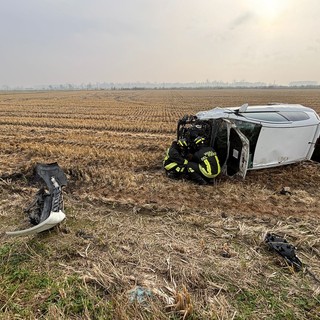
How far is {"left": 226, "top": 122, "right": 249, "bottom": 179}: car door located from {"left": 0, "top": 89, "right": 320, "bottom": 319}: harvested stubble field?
31 cm

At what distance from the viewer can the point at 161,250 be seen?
A: 3.28 m

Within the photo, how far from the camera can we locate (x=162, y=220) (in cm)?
406

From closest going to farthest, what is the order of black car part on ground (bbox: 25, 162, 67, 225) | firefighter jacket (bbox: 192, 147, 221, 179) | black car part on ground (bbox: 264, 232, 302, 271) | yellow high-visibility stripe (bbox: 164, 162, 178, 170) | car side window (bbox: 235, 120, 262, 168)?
black car part on ground (bbox: 264, 232, 302, 271) → black car part on ground (bbox: 25, 162, 67, 225) → firefighter jacket (bbox: 192, 147, 221, 179) → car side window (bbox: 235, 120, 262, 168) → yellow high-visibility stripe (bbox: 164, 162, 178, 170)

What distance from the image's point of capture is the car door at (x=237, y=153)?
554 centimetres

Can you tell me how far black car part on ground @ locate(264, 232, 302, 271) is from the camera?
302 cm

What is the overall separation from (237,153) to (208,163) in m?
0.83

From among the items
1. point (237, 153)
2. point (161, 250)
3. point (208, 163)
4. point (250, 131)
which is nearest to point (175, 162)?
point (208, 163)

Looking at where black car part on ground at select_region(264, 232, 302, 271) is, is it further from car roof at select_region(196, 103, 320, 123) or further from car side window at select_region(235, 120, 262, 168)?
car roof at select_region(196, 103, 320, 123)

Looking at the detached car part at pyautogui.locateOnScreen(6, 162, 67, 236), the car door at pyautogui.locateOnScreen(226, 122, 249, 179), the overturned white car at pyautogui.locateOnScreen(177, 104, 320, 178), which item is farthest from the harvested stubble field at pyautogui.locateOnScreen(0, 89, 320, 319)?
the overturned white car at pyautogui.locateOnScreen(177, 104, 320, 178)

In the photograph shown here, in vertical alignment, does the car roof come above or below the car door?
above

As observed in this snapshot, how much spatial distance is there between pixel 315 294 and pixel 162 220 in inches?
85.0

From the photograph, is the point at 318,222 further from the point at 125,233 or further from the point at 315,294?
the point at 125,233

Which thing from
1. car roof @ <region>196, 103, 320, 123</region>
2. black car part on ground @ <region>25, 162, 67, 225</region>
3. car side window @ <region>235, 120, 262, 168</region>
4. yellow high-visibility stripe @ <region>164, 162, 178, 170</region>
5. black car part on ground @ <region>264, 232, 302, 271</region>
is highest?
car roof @ <region>196, 103, 320, 123</region>

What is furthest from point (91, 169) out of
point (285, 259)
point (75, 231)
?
point (285, 259)
